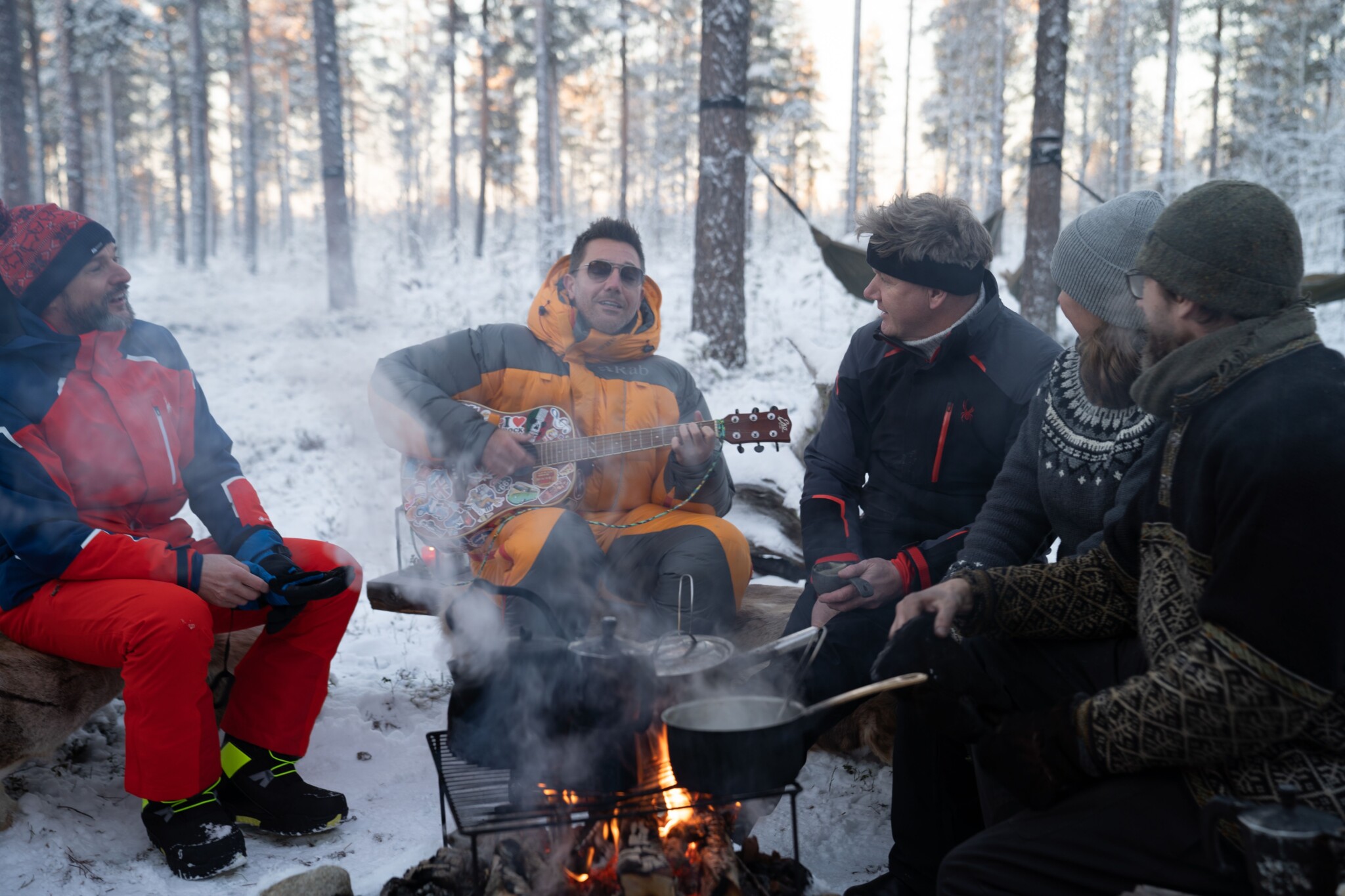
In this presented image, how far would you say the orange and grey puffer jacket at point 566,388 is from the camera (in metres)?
3.34

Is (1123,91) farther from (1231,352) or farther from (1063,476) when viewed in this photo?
(1231,352)

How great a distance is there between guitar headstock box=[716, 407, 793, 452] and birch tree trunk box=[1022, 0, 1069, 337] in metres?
3.94

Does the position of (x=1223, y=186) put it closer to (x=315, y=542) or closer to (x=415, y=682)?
(x=315, y=542)

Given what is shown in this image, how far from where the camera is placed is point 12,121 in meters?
8.82

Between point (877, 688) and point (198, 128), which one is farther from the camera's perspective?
point (198, 128)

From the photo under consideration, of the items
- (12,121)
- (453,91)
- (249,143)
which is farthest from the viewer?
(453,91)

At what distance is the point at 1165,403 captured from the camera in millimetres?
1517

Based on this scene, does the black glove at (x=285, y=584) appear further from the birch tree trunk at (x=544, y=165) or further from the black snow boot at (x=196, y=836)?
the birch tree trunk at (x=544, y=165)

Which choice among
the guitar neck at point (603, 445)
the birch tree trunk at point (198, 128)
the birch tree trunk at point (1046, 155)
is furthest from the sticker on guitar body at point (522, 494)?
the birch tree trunk at point (198, 128)

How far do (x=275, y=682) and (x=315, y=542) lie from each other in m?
0.49

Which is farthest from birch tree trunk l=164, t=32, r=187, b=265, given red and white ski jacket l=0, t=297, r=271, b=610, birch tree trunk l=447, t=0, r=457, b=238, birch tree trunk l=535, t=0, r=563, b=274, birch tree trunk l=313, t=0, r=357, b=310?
red and white ski jacket l=0, t=297, r=271, b=610

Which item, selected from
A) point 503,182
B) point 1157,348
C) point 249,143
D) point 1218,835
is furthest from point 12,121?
point 503,182

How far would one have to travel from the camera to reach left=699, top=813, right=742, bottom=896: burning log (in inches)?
73.4

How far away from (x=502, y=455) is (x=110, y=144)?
966 inches
